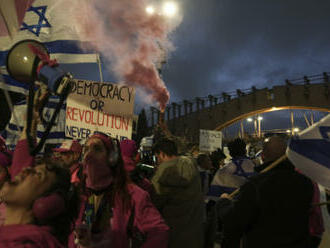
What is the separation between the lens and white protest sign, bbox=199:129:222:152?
1143 cm

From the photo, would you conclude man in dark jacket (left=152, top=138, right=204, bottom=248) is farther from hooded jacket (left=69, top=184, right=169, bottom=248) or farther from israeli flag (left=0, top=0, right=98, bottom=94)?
israeli flag (left=0, top=0, right=98, bottom=94)

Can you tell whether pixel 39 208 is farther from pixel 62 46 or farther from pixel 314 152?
pixel 62 46

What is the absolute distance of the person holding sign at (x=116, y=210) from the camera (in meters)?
1.72

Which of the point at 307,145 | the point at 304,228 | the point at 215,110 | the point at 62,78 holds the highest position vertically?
the point at 215,110

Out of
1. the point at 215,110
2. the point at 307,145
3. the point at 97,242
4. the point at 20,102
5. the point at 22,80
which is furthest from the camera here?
the point at 215,110

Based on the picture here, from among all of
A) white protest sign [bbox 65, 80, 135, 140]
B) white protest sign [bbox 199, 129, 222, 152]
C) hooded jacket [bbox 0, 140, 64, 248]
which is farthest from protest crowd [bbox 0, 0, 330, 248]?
white protest sign [bbox 199, 129, 222, 152]

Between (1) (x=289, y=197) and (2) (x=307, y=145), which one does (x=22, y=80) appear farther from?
(2) (x=307, y=145)

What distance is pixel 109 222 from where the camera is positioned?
1741 mm

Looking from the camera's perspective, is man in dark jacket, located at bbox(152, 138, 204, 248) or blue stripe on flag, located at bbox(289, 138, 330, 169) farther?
man in dark jacket, located at bbox(152, 138, 204, 248)

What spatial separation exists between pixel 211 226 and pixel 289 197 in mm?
1550

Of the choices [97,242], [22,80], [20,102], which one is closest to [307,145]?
[97,242]

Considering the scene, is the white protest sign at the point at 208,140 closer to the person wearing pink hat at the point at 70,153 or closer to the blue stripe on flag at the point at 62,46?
the person wearing pink hat at the point at 70,153

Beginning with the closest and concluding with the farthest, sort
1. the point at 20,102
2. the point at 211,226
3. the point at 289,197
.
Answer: the point at 289,197 < the point at 211,226 < the point at 20,102

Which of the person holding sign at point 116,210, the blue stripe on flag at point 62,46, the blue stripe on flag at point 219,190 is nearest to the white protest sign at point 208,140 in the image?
Answer: the blue stripe on flag at point 219,190
